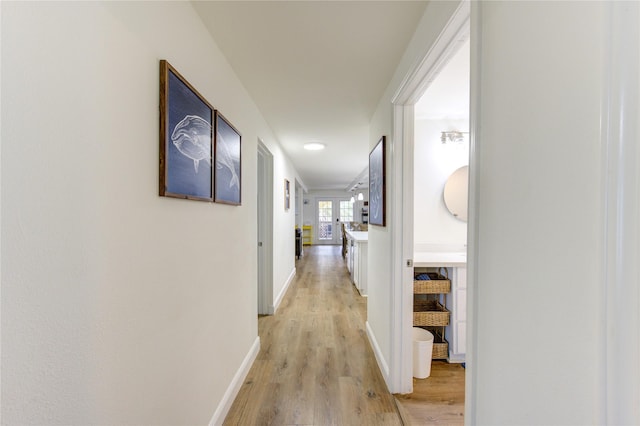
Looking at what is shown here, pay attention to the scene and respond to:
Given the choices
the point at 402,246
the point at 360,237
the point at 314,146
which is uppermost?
the point at 314,146

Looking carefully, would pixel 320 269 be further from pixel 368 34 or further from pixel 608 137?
pixel 608 137

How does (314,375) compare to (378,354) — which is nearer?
(314,375)

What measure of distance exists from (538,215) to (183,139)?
1.26 m

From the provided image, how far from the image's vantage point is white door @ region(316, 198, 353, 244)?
36.7 feet

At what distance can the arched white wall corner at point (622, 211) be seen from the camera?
428 mm

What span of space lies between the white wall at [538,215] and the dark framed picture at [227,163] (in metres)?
1.25

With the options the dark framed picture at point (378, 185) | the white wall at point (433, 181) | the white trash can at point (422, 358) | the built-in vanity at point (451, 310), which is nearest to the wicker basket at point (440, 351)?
the built-in vanity at point (451, 310)

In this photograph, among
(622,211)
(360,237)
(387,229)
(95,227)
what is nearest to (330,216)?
(360,237)

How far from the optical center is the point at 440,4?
3.73 ft

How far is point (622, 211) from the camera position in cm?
44

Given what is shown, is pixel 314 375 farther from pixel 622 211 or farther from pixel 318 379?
pixel 622 211

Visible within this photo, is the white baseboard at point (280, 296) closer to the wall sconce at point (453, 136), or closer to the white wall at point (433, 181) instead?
the white wall at point (433, 181)

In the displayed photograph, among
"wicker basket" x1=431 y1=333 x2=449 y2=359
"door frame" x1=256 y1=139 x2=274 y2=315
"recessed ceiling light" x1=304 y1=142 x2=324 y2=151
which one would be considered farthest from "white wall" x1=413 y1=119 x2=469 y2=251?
"door frame" x1=256 y1=139 x2=274 y2=315

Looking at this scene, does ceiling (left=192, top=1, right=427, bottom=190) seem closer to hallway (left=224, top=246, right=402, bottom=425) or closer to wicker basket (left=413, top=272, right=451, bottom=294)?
wicker basket (left=413, top=272, right=451, bottom=294)
